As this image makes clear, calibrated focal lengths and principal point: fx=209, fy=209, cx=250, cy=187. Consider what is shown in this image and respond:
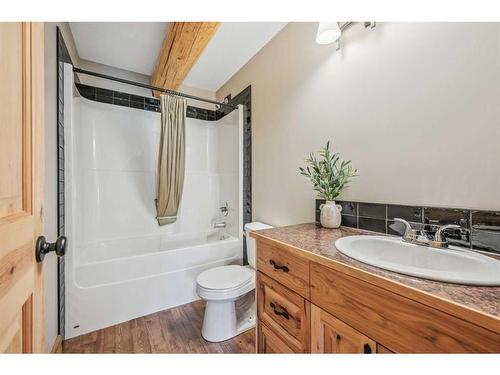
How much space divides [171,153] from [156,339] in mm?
1596

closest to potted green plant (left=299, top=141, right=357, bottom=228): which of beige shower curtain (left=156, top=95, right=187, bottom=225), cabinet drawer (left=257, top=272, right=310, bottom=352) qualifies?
cabinet drawer (left=257, top=272, right=310, bottom=352)

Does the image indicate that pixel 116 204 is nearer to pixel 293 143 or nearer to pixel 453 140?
pixel 293 143

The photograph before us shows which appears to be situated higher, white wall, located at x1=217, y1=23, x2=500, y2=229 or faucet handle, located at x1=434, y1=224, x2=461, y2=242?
white wall, located at x1=217, y1=23, x2=500, y2=229

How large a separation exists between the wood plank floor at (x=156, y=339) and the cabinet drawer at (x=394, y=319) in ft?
3.35

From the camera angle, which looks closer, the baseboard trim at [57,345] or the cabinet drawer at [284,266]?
the cabinet drawer at [284,266]

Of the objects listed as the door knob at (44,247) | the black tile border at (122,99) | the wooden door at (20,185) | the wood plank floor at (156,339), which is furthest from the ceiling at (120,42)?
the wood plank floor at (156,339)

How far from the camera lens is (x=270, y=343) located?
101 centimetres

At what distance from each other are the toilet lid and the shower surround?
403mm

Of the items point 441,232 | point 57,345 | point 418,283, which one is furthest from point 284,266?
point 57,345

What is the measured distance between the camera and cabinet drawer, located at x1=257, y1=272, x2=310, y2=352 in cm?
83

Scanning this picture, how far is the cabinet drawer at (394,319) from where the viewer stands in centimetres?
44

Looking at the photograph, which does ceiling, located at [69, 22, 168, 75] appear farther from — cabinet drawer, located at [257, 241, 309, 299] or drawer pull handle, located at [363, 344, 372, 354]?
drawer pull handle, located at [363, 344, 372, 354]

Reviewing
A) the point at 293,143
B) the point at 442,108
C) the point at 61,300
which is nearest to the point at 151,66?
the point at 293,143

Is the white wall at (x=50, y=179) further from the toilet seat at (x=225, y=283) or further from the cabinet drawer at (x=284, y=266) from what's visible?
Answer: the cabinet drawer at (x=284, y=266)
